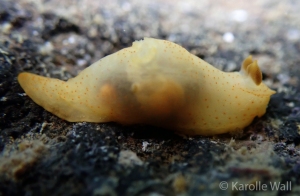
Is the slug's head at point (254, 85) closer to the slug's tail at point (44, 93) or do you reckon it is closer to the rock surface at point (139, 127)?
the rock surface at point (139, 127)

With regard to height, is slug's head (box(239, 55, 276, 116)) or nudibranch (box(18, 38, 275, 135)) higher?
slug's head (box(239, 55, 276, 116))

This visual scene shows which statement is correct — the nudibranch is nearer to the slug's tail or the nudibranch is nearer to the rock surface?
the slug's tail

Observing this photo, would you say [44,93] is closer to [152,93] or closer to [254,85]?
[152,93]

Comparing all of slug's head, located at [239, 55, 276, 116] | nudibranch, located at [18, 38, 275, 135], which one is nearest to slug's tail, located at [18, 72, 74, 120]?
nudibranch, located at [18, 38, 275, 135]

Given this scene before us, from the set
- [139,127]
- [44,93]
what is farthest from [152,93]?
[44,93]

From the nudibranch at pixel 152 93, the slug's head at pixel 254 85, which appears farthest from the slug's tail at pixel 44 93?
the slug's head at pixel 254 85

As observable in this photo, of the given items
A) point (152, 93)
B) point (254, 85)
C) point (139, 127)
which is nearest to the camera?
point (152, 93)

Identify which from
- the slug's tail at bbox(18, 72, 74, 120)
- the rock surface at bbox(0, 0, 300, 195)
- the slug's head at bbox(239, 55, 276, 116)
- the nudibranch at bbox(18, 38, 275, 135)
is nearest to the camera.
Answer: the rock surface at bbox(0, 0, 300, 195)

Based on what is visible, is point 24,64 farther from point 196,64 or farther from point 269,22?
point 269,22
